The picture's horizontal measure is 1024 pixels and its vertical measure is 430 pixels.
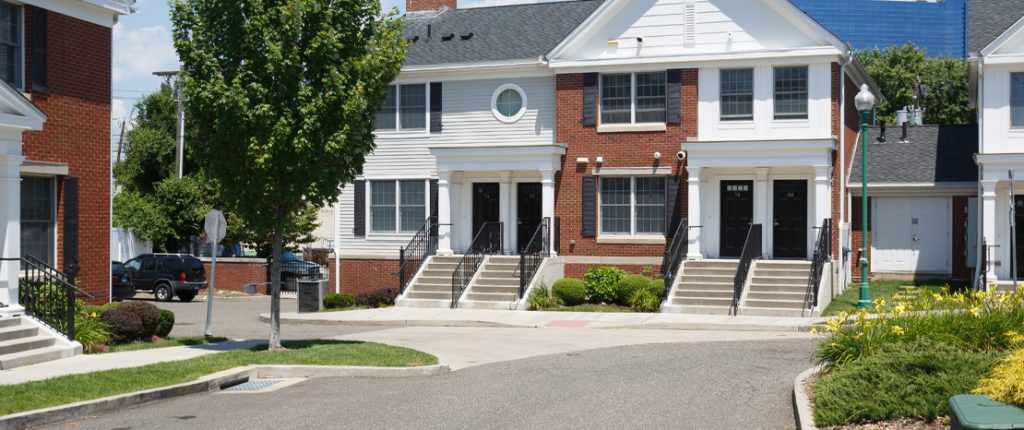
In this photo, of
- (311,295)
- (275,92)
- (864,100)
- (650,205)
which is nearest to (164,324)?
(275,92)

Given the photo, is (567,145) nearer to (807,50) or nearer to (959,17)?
(807,50)

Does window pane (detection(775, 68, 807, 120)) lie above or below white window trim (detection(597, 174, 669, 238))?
→ above

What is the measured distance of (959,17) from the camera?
452 feet

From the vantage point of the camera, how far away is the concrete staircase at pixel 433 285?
27.8 m

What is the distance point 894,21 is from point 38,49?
454ft

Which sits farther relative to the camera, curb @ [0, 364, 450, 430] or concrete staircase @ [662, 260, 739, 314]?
concrete staircase @ [662, 260, 739, 314]

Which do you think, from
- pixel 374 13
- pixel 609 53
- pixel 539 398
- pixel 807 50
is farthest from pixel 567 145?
pixel 539 398

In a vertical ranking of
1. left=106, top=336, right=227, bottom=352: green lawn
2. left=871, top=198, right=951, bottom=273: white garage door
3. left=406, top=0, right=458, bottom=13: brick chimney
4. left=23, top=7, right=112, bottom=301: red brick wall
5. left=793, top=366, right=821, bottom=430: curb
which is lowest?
left=106, top=336, right=227, bottom=352: green lawn

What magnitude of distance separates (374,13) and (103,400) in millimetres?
7947

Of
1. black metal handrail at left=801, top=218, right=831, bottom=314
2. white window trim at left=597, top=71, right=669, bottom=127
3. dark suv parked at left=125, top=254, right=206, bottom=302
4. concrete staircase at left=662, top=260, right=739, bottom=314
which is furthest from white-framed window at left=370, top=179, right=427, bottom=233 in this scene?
black metal handrail at left=801, top=218, right=831, bottom=314

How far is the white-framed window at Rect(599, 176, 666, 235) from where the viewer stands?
1145 inches

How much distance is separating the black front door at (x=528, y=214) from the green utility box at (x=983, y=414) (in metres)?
22.4

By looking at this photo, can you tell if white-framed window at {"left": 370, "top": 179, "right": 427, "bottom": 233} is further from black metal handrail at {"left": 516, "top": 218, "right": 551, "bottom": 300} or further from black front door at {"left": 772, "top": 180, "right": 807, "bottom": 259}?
black front door at {"left": 772, "top": 180, "right": 807, "bottom": 259}

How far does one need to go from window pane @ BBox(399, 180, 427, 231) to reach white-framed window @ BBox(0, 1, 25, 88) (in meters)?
14.1
